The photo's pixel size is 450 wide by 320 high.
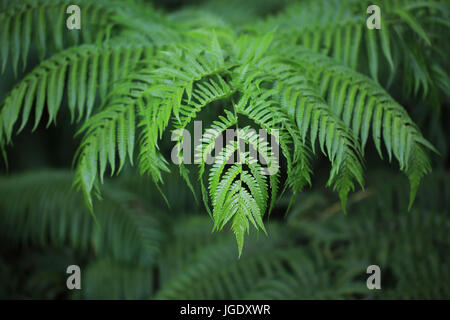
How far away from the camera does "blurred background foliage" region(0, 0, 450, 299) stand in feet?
5.00

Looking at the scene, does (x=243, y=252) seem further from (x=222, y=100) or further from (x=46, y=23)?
(x=46, y=23)

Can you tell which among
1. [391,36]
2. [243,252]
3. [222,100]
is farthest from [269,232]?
[391,36]

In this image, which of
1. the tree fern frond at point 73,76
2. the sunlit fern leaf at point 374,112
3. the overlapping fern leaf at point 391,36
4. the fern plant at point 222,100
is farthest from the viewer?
the overlapping fern leaf at point 391,36

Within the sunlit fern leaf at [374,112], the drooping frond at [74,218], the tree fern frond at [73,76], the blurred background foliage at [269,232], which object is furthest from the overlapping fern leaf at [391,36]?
the drooping frond at [74,218]

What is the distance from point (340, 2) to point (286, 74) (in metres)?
0.70

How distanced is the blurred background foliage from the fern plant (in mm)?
218

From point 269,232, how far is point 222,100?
0.94 meters

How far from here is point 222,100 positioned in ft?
3.95

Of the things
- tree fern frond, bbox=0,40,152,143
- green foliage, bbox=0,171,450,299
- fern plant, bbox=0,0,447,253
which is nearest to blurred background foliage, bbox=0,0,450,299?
green foliage, bbox=0,171,450,299

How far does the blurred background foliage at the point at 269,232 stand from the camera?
5.00ft

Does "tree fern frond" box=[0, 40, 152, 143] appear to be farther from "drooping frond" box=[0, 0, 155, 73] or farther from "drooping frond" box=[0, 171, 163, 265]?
"drooping frond" box=[0, 171, 163, 265]

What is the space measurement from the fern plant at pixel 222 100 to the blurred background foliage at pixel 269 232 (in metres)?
0.22

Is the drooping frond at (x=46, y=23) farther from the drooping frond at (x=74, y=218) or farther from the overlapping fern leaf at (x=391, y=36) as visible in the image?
the drooping frond at (x=74, y=218)
